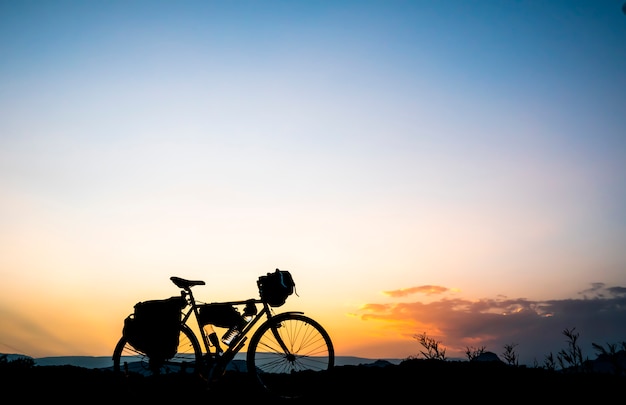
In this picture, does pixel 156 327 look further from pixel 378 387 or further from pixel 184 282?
pixel 378 387

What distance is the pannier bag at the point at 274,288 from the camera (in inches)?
224

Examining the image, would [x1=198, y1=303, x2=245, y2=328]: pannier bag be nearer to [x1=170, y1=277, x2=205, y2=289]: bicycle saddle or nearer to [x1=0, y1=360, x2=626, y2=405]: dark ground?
[x1=170, y1=277, x2=205, y2=289]: bicycle saddle

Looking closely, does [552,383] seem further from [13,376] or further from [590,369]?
[13,376]

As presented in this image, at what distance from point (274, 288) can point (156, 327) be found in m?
1.86

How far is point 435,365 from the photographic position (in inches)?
279

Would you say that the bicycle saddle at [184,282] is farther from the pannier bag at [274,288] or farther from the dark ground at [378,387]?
the dark ground at [378,387]

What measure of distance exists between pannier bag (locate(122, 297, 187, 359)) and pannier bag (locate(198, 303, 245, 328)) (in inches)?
13.9

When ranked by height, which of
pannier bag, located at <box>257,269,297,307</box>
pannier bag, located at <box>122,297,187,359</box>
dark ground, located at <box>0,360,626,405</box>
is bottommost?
dark ground, located at <box>0,360,626,405</box>

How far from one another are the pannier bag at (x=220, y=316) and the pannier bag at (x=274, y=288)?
494mm

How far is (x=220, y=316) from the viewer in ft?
18.9

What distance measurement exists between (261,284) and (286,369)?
4.15ft

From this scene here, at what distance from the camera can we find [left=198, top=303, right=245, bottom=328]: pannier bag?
18.9 feet

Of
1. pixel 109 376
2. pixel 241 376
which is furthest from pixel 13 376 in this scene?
pixel 241 376

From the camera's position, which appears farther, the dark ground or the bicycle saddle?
the bicycle saddle
